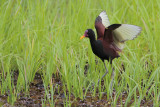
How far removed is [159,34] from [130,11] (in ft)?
2.52

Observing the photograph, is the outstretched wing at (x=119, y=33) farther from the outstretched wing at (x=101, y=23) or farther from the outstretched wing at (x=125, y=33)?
the outstretched wing at (x=101, y=23)

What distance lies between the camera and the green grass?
13.4 ft

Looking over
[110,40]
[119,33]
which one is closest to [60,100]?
[110,40]

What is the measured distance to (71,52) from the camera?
14.8 ft

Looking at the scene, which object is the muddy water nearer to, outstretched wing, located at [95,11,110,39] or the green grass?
the green grass

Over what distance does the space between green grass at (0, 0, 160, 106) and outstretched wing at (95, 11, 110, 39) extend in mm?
125

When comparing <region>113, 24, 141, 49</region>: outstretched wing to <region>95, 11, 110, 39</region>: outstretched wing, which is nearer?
<region>113, 24, 141, 49</region>: outstretched wing

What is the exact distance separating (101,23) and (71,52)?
2.05 feet


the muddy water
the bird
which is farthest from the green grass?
the bird

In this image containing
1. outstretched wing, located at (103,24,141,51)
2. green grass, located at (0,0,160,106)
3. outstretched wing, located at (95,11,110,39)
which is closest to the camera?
outstretched wing, located at (103,24,141,51)

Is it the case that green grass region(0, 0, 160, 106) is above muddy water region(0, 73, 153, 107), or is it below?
above

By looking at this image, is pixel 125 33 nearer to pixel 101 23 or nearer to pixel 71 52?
pixel 101 23

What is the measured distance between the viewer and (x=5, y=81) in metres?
4.01

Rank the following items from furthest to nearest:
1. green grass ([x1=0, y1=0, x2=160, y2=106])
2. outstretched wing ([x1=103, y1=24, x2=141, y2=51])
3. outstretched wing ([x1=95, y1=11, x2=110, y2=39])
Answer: outstretched wing ([x1=95, y1=11, x2=110, y2=39]) < green grass ([x1=0, y1=0, x2=160, y2=106]) < outstretched wing ([x1=103, y1=24, x2=141, y2=51])
